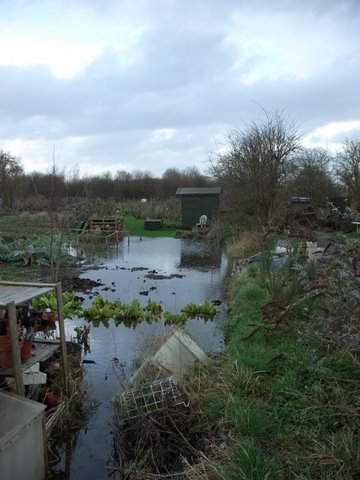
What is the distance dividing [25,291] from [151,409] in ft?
5.58

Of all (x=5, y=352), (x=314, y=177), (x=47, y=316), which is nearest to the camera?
(x=5, y=352)

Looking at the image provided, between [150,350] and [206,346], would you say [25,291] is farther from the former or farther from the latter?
[206,346]

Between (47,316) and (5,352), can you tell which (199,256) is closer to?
(47,316)

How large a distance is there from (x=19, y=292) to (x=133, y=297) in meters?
6.29

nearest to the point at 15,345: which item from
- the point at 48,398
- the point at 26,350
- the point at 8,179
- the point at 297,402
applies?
the point at 26,350

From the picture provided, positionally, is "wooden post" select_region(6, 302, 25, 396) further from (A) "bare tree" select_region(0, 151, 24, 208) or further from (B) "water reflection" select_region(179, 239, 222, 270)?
(A) "bare tree" select_region(0, 151, 24, 208)

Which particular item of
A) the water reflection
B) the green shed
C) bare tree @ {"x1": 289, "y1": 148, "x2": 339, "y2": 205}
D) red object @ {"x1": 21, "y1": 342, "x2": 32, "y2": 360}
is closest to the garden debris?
red object @ {"x1": 21, "y1": 342, "x2": 32, "y2": 360}

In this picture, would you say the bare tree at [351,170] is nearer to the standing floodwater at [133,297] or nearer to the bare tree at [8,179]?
the standing floodwater at [133,297]

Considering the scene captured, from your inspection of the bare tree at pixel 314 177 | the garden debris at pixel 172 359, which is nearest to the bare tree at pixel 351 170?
the bare tree at pixel 314 177

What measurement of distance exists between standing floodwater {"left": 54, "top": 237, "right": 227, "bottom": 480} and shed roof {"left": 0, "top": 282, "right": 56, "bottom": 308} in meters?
1.61

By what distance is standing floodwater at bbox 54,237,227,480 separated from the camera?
15.3ft

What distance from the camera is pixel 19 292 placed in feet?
14.6

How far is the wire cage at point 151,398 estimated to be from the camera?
4434 mm

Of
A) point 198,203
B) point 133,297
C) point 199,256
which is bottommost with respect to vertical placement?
point 133,297
